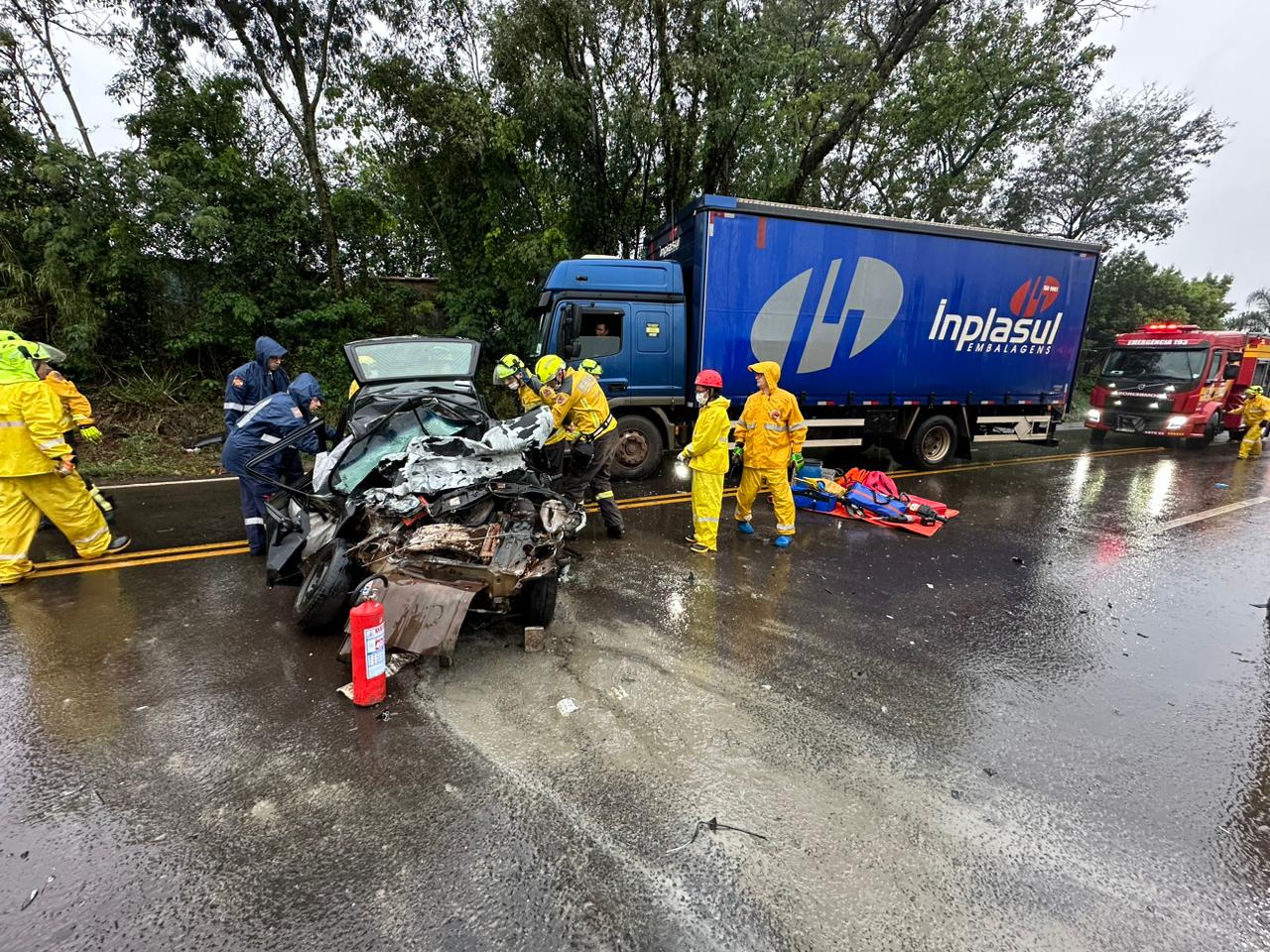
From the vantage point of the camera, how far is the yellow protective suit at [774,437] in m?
5.06

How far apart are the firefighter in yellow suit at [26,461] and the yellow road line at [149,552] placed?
0.75 ft

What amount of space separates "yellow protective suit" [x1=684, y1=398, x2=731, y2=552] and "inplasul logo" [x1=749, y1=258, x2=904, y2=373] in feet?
8.48

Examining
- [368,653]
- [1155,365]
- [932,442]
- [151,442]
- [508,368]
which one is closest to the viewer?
[368,653]

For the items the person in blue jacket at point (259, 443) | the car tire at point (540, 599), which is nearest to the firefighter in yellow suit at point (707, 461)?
the car tire at point (540, 599)

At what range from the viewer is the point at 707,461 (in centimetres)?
486

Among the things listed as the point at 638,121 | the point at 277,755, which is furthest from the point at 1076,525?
the point at 638,121

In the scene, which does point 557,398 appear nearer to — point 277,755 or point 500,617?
point 500,617

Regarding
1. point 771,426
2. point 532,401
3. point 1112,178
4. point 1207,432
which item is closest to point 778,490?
point 771,426

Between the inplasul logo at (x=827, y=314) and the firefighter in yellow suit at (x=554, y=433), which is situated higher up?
the inplasul logo at (x=827, y=314)

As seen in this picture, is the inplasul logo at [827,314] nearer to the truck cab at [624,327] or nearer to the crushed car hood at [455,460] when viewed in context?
the truck cab at [624,327]

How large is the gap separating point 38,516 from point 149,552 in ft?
2.39

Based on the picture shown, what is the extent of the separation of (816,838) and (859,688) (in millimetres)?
1150

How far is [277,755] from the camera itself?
7.75 ft

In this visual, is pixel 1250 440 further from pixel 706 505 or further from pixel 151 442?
pixel 151 442
